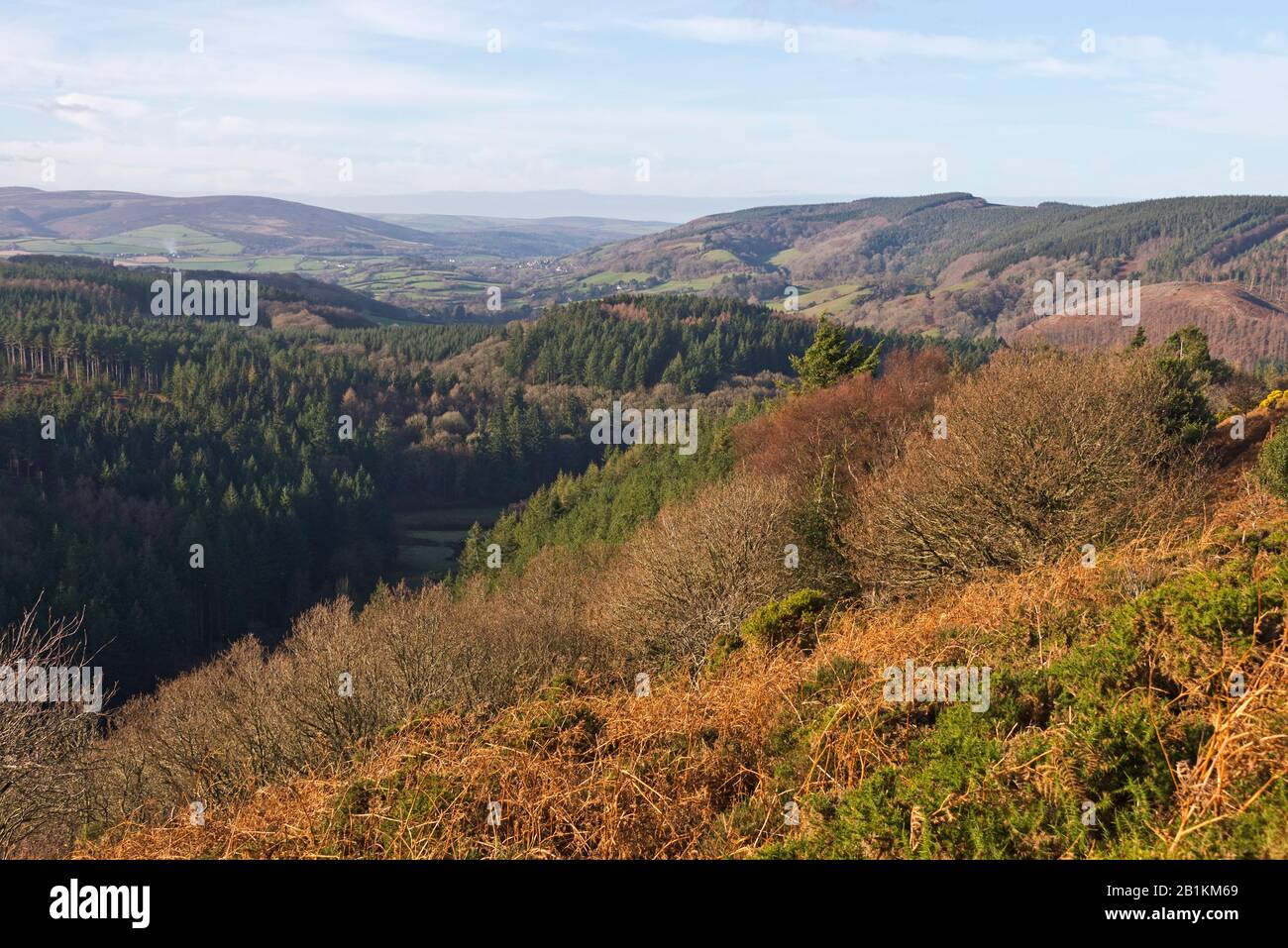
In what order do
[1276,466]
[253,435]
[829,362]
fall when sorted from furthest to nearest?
1. [253,435]
2. [829,362]
3. [1276,466]

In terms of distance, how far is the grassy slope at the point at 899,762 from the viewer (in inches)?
233

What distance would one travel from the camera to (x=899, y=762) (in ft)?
26.0

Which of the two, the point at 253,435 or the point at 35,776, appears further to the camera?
the point at 253,435

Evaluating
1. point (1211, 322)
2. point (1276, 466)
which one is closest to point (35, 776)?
point (1276, 466)

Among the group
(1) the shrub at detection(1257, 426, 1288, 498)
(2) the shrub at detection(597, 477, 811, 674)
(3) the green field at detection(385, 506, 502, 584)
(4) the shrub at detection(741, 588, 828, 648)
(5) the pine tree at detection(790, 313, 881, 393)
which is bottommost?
(3) the green field at detection(385, 506, 502, 584)

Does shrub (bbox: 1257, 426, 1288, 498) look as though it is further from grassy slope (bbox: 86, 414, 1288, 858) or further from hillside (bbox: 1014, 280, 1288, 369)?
hillside (bbox: 1014, 280, 1288, 369)

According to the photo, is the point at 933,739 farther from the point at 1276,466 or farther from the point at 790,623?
the point at 1276,466

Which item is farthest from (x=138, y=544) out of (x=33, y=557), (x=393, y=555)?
(x=393, y=555)

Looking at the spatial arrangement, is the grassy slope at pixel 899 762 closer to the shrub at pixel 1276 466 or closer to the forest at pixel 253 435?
the shrub at pixel 1276 466

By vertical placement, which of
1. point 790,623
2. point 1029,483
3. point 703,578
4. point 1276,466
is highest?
point 1276,466

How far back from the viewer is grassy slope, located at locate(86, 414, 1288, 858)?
5910 millimetres

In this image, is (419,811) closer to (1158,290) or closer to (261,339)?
(261,339)

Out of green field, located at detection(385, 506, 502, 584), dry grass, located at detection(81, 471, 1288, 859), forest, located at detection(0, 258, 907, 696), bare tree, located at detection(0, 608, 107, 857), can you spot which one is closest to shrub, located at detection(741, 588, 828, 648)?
dry grass, located at detection(81, 471, 1288, 859)

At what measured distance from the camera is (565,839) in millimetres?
7621
